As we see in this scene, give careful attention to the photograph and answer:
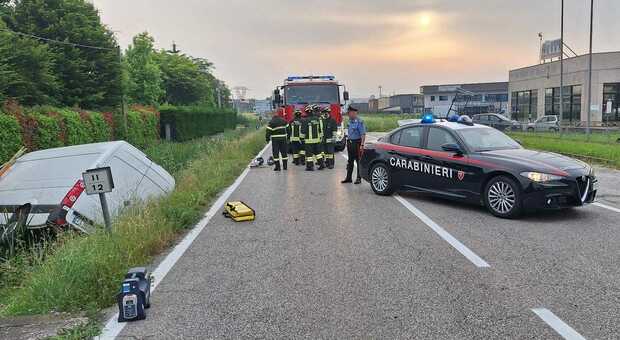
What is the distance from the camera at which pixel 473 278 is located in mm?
5266

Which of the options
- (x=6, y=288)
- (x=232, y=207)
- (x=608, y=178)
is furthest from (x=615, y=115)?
(x=6, y=288)

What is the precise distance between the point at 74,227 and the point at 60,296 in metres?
2.53

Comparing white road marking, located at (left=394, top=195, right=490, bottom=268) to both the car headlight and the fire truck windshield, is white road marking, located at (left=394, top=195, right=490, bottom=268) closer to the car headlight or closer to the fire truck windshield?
the car headlight

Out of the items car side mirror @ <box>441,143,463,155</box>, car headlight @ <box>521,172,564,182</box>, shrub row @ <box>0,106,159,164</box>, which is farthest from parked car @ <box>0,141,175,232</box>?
car headlight @ <box>521,172,564,182</box>

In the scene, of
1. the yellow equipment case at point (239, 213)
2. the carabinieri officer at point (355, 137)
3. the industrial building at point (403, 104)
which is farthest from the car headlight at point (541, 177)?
the industrial building at point (403, 104)

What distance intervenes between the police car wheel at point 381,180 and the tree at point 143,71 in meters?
35.6

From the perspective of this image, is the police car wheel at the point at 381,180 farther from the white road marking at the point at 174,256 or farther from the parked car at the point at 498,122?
the parked car at the point at 498,122

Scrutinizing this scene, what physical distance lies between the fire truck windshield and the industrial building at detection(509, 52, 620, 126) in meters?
24.8

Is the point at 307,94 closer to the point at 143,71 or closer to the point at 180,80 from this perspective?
the point at 143,71

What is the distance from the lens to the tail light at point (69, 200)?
689 cm

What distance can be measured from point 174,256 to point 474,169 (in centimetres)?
494

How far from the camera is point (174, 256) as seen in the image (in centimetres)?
625

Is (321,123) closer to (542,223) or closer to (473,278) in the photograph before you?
(542,223)

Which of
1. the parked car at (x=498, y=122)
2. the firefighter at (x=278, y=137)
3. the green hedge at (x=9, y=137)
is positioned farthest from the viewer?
the parked car at (x=498, y=122)
